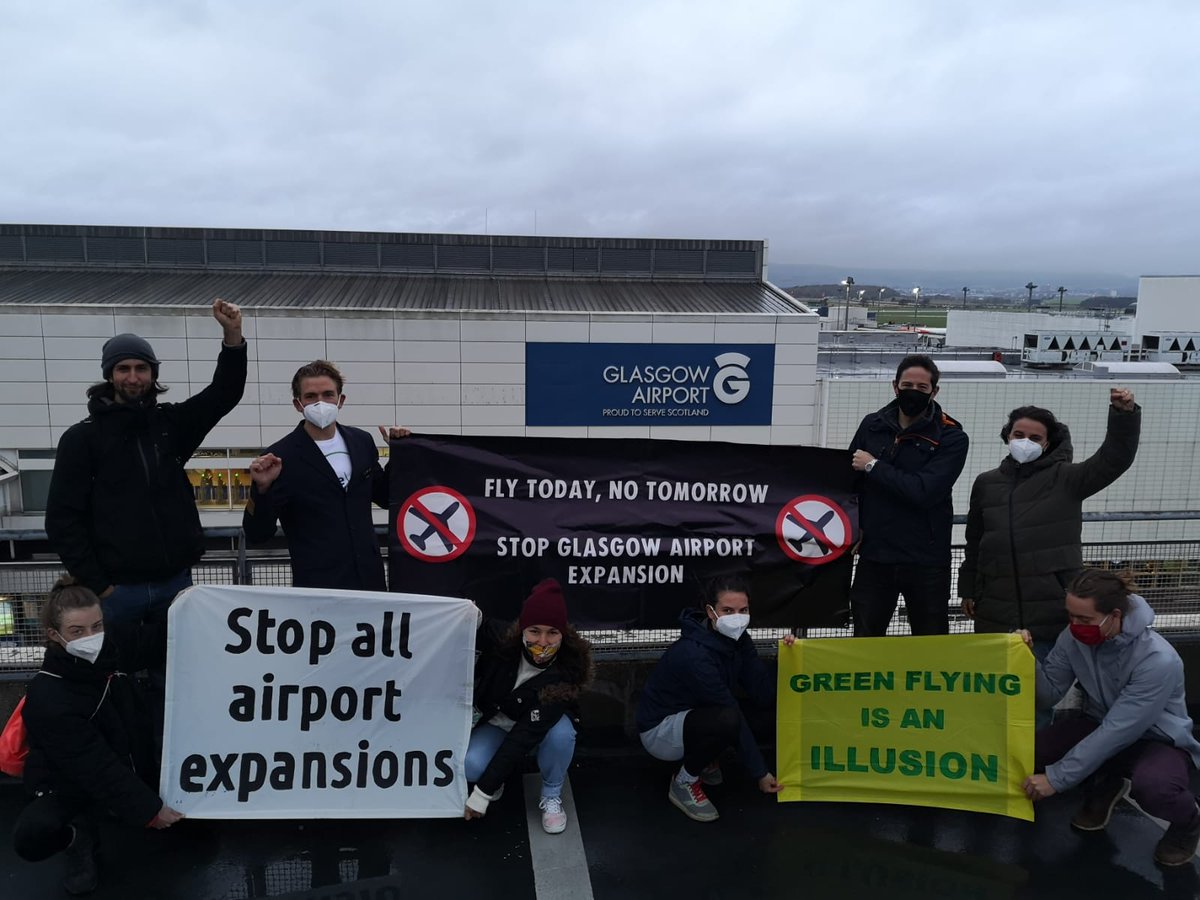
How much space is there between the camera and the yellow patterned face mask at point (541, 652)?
3.85 meters

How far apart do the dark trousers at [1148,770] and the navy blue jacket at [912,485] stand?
38.3 inches

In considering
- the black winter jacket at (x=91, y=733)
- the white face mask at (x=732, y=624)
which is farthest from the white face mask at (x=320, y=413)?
the white face mask at (x=732, y=624)

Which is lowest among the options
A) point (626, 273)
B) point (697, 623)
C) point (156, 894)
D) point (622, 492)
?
point (156, 894)

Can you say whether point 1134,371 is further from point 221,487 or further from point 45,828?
point 45,828

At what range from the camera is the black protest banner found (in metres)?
4.53

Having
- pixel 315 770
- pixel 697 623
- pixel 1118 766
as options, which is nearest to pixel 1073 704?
pixel 1118 766

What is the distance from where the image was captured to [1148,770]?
3.64m

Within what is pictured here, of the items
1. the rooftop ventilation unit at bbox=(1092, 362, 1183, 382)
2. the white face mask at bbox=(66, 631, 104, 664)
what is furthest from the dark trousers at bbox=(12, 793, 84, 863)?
the rooftop ventilation unit at bbox=(1092, 362, 1183, 382)

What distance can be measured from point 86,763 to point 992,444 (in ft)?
83.3

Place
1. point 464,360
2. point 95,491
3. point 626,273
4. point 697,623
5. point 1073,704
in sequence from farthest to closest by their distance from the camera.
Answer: point 626,273 < point 464,360 < point 1073,704 < point 697,623 < point 95,491

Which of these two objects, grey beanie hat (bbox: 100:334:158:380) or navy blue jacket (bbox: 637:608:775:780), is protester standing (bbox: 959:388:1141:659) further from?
grey beanie hat (bbox: 100:334:158:380)

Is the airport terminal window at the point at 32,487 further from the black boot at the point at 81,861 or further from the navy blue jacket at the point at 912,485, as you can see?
the navy blue jacket at the point at 912,485

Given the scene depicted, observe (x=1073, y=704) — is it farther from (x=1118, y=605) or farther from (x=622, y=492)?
(x=622, y=492)

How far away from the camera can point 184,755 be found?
373cm
